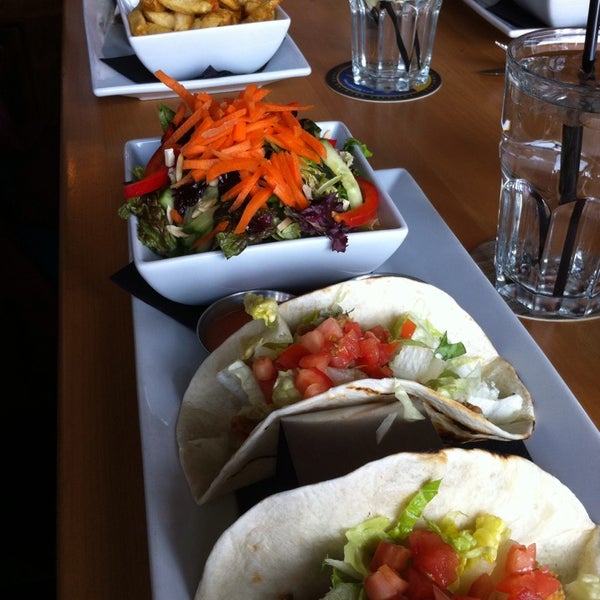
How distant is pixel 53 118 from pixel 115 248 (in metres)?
3.18

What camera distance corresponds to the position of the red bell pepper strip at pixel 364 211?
145cm

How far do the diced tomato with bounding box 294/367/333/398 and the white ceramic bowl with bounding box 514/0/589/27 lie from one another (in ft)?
6.20

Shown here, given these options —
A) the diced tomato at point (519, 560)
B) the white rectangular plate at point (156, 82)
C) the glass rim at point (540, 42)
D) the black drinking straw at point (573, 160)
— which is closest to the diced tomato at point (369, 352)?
the diced tomato at point (519, 560)

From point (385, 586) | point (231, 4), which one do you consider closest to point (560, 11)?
point (231, 4)

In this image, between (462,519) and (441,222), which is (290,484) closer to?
(462,519)

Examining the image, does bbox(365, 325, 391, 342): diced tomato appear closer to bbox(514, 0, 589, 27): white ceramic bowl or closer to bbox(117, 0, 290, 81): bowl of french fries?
bbox(117, 0, 290, 81): bowl of french fries

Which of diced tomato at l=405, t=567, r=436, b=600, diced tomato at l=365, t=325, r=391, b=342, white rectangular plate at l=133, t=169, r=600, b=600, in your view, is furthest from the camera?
diced tomato at l=365, t=325, r=391, b=342

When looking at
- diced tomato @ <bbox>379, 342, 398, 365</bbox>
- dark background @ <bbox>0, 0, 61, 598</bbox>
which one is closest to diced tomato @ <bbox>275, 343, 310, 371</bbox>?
diced tomato @ <bbox>379, 342, 398, 365</bbox>

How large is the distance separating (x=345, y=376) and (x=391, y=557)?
31cm

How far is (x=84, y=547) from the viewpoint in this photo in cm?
104

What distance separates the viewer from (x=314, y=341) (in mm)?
1150

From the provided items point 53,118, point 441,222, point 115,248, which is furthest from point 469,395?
point 53,118

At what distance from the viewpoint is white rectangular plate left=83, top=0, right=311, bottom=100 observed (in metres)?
2.20

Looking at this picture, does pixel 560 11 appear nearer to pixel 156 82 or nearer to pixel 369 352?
pixel 156 82
